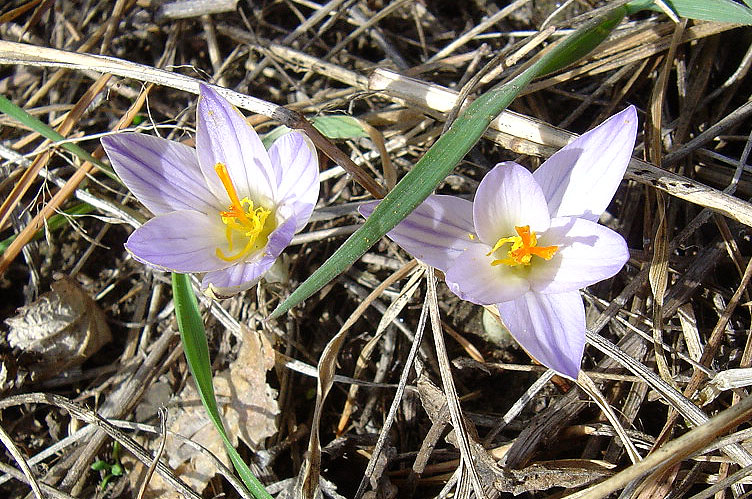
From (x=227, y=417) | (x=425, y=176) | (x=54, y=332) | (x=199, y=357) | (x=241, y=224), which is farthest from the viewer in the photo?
(x=54, y=332)

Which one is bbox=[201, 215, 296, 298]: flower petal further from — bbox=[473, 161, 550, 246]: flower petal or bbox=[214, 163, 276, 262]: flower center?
bbox=[473, 161, 550, 246]: flower petal

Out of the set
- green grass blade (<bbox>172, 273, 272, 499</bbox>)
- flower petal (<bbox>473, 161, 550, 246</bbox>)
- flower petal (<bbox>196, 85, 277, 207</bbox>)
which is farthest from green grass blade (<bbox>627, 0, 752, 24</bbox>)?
green grass blade (<bbox>172, 273, 272, 499</bbox>)

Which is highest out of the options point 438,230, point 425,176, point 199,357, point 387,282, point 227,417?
point 425,176

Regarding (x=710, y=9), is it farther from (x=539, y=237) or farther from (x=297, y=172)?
(x=297, y=172)

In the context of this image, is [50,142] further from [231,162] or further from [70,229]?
[231,162]

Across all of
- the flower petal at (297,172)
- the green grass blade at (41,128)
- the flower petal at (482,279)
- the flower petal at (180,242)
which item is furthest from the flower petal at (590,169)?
the green grass blade at (41,128)

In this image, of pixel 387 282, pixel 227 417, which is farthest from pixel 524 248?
A: pixel 227 417
